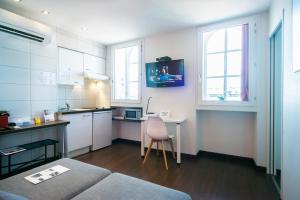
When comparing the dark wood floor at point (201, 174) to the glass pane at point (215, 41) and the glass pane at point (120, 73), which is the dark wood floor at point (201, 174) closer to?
the glass pane at point (120, 73)

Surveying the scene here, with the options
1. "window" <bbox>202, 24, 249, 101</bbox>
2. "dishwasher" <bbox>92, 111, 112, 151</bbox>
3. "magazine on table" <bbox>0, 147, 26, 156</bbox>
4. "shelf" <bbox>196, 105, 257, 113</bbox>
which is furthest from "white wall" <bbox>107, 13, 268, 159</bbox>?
"magazine on table" <bbox>0, 147, 26, 156</bbox>

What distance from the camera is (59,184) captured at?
1316 mm

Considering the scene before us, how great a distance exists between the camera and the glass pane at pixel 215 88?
10.4 ft

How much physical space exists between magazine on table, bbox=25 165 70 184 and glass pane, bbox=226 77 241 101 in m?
2.96

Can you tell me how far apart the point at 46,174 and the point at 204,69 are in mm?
3103

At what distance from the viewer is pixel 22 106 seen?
2730mm

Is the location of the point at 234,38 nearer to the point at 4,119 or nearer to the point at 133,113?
the point at 133,113

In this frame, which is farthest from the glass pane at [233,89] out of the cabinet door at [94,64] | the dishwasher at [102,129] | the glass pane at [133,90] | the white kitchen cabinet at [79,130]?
the cabinet door at [94,64]

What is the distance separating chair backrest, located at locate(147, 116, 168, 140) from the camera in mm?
2930

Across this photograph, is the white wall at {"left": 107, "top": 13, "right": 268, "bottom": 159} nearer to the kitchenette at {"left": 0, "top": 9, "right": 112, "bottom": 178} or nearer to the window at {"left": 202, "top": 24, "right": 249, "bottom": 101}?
the window at {"left": 202, "top": 24, "right": 249, "bottom": 101}

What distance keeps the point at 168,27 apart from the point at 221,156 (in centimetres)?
295

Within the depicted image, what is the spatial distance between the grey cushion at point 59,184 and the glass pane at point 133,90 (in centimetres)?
272

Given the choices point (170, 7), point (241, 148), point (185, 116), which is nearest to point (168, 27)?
point (170, 7)

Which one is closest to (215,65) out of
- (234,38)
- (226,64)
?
(226,64)
